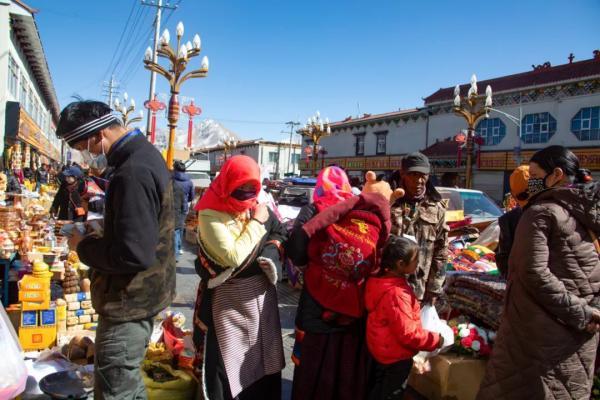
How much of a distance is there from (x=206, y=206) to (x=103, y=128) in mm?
659

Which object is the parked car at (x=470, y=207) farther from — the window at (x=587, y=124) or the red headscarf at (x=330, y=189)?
the window at (x=587, y=124)

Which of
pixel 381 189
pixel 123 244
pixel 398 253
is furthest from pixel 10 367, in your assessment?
pixel 381 189

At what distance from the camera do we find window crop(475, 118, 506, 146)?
77.5 ft

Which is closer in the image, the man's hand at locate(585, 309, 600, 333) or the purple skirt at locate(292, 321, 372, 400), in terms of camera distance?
the man's hand at locate(585, 309, 600, 333)

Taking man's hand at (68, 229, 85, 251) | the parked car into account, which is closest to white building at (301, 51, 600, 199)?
the parked car

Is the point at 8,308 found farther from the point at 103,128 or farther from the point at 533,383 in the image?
the point at 533,383

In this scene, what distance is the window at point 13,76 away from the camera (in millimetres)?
16562

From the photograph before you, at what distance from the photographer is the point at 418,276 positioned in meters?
3.19

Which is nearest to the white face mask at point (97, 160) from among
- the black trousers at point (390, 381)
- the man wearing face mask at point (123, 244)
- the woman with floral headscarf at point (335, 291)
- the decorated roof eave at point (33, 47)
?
the man wearing face mask at point (123, 244)

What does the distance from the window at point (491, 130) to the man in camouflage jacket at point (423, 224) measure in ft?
74.7

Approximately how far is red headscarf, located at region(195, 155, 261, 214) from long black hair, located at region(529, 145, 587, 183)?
1.67 meters

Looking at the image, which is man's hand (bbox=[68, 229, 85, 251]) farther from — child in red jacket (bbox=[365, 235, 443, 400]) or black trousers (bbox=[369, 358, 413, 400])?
black trousers (bbox=[369, 358, 413, 400])

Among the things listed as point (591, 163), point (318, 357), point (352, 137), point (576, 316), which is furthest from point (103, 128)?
point (352, 137)

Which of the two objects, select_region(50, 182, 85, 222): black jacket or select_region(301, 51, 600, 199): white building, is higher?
select_region(301, 51, 600, 199): white building
